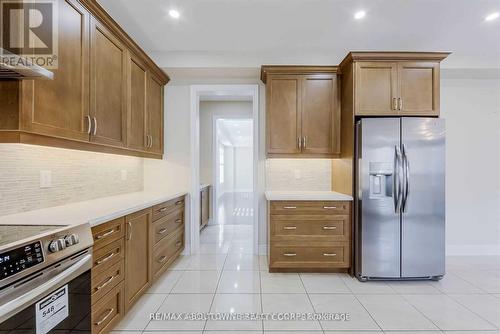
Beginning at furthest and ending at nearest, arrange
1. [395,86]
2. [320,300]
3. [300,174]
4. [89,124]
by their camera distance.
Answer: [300,174] → [395,86] → [320,300] → [89,124]

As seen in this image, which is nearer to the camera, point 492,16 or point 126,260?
point 126,260

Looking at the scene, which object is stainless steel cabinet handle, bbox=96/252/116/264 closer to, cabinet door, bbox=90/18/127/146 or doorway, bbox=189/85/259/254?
cabinet door, bbox=90/18/127/146

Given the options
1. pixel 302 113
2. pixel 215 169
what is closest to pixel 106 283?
pixel 302 113

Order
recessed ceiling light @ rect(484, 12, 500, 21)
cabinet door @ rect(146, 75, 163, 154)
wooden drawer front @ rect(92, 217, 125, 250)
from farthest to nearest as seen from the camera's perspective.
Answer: cabinet door @ rect(146, 75, 163, 154)
recessed ceiling light @ rect(484, 12, 500, 21)
wooden drawer front @ rect(92, 217, 125, 250)

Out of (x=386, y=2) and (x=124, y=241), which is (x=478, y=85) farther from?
(x=124, y=241)

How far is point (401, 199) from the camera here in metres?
2.60

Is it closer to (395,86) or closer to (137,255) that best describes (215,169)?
(137,255)

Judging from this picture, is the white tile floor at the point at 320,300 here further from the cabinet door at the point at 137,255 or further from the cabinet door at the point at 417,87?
A: the cabinet door at the point at 417,87

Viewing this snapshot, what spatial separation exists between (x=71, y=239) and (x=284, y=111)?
2.55 meters

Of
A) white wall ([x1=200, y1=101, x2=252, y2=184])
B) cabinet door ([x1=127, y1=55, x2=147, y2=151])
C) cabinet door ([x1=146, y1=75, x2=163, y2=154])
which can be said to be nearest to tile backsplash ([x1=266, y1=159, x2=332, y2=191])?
cabinet door ([x1=146, y1=75, x2=163, y2=154])

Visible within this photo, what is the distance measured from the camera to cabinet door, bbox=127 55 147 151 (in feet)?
8.25

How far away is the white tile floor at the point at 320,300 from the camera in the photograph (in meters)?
1.95

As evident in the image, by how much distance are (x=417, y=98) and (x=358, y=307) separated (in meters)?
2.26

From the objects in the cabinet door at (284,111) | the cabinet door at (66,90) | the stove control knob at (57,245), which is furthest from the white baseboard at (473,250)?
the cabinet door at (66,90)
